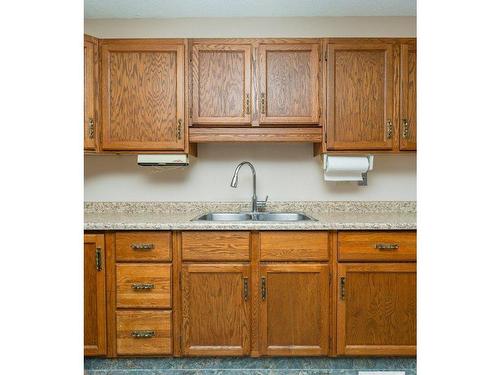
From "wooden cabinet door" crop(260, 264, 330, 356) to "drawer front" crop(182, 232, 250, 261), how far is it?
0.53 ft

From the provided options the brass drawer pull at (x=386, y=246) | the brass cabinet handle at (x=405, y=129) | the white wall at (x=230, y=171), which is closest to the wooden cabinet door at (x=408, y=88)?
the brass cabinet handle at (x=405, y=129)

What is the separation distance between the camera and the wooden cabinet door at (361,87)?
2270 mm

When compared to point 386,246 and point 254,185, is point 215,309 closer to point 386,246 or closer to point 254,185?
point 254,185

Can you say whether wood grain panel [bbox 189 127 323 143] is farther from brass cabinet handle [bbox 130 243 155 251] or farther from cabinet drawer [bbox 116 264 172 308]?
cabinet drawer [bbox 116 264 172 308]

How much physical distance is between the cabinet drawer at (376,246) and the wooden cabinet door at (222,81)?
0.93m

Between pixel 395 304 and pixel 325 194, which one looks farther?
pixel 325 194

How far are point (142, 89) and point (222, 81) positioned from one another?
490 millimetres

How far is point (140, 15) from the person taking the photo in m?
2.57

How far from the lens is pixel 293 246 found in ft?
6.72

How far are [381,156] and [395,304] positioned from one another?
1041 mm

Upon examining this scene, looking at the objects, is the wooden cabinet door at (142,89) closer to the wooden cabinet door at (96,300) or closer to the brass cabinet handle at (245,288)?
the wooden cabinet door at (96,300)
